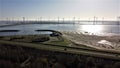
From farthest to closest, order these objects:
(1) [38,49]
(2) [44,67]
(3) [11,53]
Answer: (1) [38,49] < (3) [11,53] < (2) [44,67]

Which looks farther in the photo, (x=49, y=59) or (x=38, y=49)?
(x=38, y=49)

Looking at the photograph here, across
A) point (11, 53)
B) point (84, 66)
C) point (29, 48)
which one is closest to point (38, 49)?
point (29, 48)

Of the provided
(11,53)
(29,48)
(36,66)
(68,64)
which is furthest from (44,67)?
(29,48)

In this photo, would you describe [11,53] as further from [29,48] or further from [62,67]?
[62,67]

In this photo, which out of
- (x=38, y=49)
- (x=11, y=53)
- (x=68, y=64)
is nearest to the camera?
(x=68, y=64)

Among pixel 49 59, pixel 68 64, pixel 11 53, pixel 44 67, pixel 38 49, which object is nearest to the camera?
pixel 44 67

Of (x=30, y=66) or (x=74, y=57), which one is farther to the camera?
(x=74, y=57)

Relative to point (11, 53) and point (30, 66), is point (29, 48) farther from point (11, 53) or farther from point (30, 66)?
point (30, 66)

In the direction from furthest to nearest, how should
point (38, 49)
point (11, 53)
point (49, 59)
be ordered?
point (38, 49)
point (11, 53)
point (49, 59)
